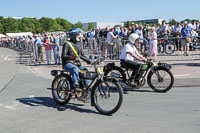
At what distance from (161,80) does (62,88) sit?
285 centimetres

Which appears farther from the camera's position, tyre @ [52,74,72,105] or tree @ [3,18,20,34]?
tree @ [3,18,20,34]

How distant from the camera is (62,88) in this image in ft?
20.9

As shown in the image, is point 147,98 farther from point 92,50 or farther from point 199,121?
point 92,50

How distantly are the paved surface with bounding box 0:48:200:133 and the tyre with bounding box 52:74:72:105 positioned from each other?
178 mm

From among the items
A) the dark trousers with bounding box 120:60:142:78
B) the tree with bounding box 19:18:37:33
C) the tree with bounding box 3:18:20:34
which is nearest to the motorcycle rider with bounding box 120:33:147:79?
the dark trousers with bounding box 120:60:142:78

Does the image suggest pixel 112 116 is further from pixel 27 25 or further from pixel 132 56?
pixel 27 25

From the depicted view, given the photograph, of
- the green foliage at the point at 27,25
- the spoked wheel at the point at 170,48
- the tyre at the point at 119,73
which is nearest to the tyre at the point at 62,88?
the tyre at the point at 119,73

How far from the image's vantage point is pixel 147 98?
6.86 meters

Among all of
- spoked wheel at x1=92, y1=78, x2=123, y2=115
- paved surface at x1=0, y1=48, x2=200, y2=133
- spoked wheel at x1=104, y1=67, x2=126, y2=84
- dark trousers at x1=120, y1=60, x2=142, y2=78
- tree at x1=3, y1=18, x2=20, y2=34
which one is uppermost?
tree at x1=3, y1=18, x2=20, y2=34

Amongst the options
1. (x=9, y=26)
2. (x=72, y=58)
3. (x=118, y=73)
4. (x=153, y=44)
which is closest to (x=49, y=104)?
(x=72, y=58)

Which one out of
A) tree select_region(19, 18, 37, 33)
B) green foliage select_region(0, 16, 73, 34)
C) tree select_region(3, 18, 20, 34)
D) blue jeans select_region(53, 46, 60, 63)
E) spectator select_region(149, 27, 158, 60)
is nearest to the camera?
spectator select_region(149, 27, 158, 60)

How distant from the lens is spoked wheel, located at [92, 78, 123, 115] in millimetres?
5387

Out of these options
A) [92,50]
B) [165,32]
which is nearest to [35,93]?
[92,50]

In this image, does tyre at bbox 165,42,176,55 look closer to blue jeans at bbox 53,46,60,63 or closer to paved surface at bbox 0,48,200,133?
blue jeans at bbox 53,46,60,63
